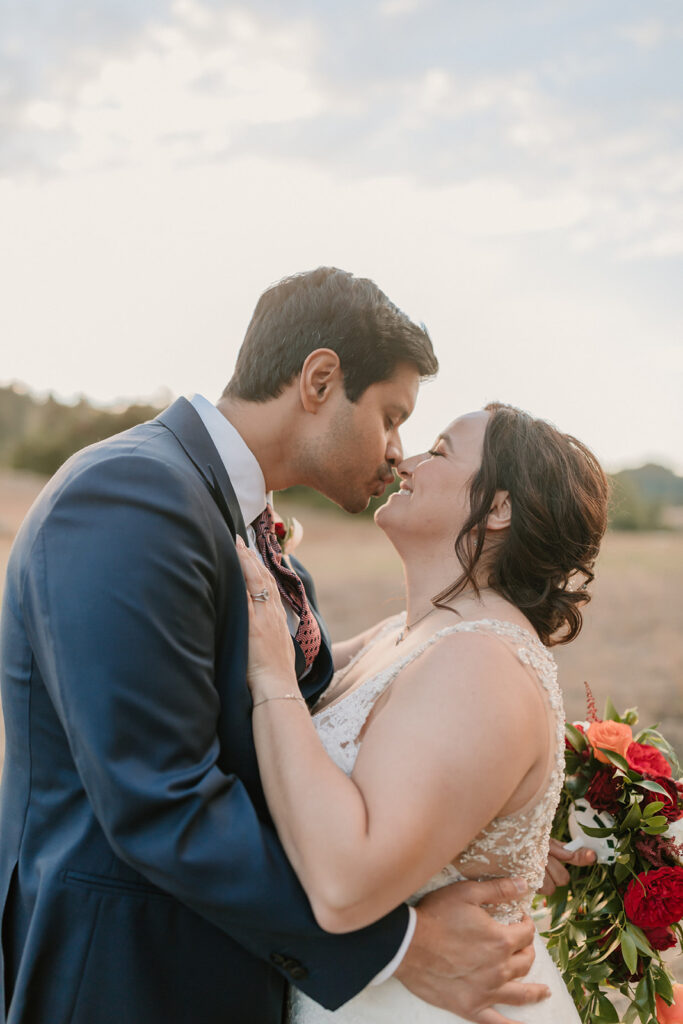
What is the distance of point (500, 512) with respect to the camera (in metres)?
2.77

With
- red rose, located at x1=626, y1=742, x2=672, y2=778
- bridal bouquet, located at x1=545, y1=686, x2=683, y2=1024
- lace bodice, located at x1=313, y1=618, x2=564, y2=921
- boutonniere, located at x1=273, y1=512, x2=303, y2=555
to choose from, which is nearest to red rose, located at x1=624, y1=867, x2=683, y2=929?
bridal bouquet, located at x1=545, y1=686, x2=683, y2=1024

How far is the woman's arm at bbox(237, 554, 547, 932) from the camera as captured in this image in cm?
185

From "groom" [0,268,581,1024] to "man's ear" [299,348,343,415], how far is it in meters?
0.63

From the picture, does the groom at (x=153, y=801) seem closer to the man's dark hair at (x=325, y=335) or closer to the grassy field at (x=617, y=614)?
the man's dark hair at (x=325, y=335)

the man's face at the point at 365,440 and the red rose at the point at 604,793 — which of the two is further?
the man's face at the point at 365,440

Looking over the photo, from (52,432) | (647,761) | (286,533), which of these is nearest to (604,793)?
(647,761)

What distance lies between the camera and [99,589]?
1.83 meters

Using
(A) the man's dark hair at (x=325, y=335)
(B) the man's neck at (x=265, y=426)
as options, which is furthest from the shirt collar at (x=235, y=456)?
(A) the man's dark hair at (x=325, y=335)

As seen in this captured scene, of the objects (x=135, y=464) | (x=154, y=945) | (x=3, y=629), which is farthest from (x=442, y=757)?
(x=3, y=629)

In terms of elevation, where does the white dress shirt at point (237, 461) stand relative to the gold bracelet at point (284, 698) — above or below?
above

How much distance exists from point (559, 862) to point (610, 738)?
0.50 metres

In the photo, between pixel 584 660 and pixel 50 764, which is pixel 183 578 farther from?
pixel 584 660

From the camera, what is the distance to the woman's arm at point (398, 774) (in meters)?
1.85

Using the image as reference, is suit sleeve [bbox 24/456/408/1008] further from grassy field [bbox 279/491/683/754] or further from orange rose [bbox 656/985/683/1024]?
grassy field [bbox 279/491/683/754]
